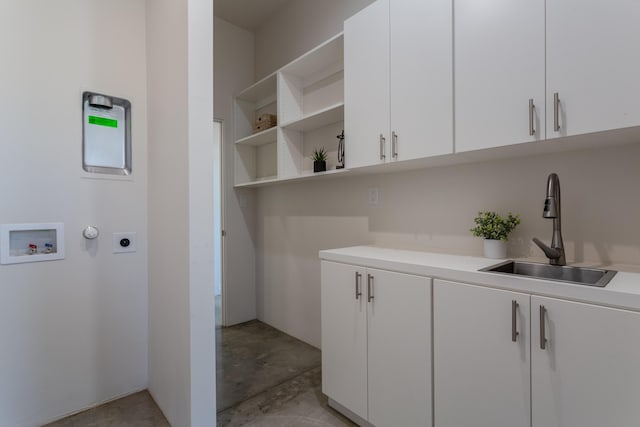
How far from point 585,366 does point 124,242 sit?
2528mm

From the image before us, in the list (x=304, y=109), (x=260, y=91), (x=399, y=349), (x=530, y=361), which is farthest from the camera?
(x=260, y=91)

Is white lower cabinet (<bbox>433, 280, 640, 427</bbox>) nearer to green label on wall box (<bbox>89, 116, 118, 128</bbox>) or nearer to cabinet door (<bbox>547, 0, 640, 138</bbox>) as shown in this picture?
cabinet door (<bbox>547, 0, 640, 138</bbox>)

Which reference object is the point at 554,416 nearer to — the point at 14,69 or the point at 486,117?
the point at 486,117

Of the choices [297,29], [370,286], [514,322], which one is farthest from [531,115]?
[297,29]

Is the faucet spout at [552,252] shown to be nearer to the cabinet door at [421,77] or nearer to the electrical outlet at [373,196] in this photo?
the cabinet door at [421,77]

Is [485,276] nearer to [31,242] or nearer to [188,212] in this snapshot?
[188,212]

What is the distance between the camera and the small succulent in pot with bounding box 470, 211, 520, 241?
1590 mm

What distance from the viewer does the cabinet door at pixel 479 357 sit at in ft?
3.91

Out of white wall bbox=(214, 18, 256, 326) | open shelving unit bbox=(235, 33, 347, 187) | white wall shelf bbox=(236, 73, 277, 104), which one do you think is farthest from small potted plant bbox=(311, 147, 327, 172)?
white wall bbox=(214, 18, 256, 326)

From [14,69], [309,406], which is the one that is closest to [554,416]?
[309,406]

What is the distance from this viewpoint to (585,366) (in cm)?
106

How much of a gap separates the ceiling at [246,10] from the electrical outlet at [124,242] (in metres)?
2.37

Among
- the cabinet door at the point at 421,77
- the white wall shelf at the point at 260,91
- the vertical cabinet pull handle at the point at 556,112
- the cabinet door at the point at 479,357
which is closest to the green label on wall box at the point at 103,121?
the white wall shelf at the point at 260,91

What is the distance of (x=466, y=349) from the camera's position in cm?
134
